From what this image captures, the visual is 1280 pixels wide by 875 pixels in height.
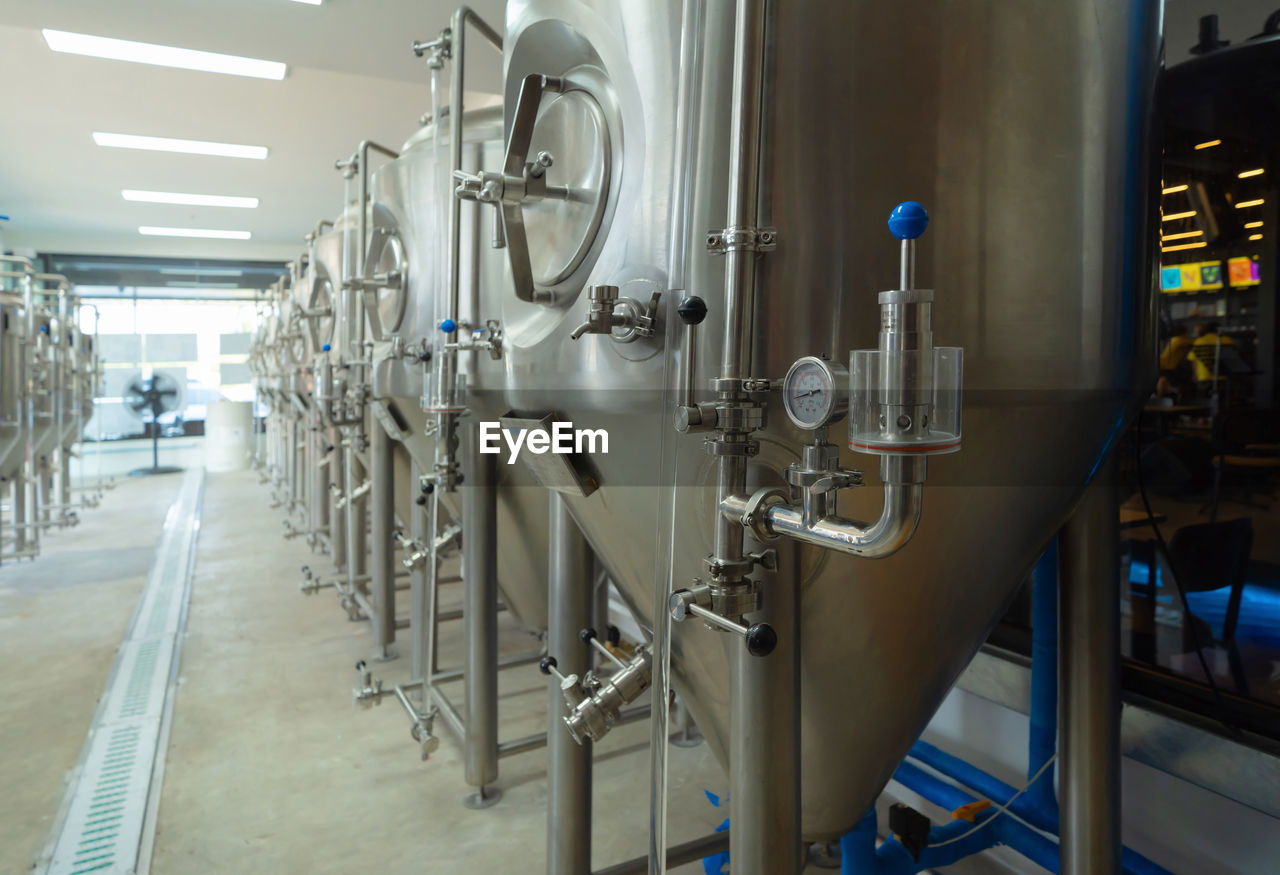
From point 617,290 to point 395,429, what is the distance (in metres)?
1.90

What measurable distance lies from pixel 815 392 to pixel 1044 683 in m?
1.00

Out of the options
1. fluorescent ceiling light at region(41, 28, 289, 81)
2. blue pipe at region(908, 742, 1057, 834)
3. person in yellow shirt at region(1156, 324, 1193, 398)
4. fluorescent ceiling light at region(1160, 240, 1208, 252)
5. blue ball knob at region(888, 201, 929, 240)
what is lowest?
blue pipe at region(908, 742, 1057, 834)

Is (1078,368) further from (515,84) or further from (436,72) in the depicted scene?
(436,72)

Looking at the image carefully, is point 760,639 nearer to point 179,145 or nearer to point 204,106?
point 204,106

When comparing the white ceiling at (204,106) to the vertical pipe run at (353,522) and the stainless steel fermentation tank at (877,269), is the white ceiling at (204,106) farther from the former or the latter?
the stainless steel fermentation tank at (877,269)

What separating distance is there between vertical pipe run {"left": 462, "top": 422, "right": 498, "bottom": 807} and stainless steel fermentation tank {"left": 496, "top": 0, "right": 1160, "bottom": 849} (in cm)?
102

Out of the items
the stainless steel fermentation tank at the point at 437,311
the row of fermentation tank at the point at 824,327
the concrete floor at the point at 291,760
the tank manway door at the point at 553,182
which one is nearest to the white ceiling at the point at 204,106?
the stainless steel fermentation tank at the point at 437,311

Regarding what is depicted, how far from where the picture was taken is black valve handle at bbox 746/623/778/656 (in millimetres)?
849

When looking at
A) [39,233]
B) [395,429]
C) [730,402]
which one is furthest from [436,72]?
[39,233]

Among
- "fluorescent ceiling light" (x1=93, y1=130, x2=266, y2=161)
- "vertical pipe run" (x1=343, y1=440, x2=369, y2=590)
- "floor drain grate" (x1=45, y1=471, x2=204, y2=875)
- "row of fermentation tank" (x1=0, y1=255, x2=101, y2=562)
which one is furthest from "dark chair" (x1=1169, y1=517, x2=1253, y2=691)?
"fluorescent ceiling light" (x1=93, y1=130, x2=266, y2=161)

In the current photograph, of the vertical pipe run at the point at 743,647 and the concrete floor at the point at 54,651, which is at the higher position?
the vertical pipe run at the point at 743,647

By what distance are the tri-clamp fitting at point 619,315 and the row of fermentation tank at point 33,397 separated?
14.8ft

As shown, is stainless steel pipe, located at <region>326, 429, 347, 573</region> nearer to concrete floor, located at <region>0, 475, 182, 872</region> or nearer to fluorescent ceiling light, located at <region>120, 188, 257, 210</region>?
concrete floor, located at <region>0, 475, 182, 872</region>

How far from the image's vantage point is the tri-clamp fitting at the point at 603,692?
126 cm
